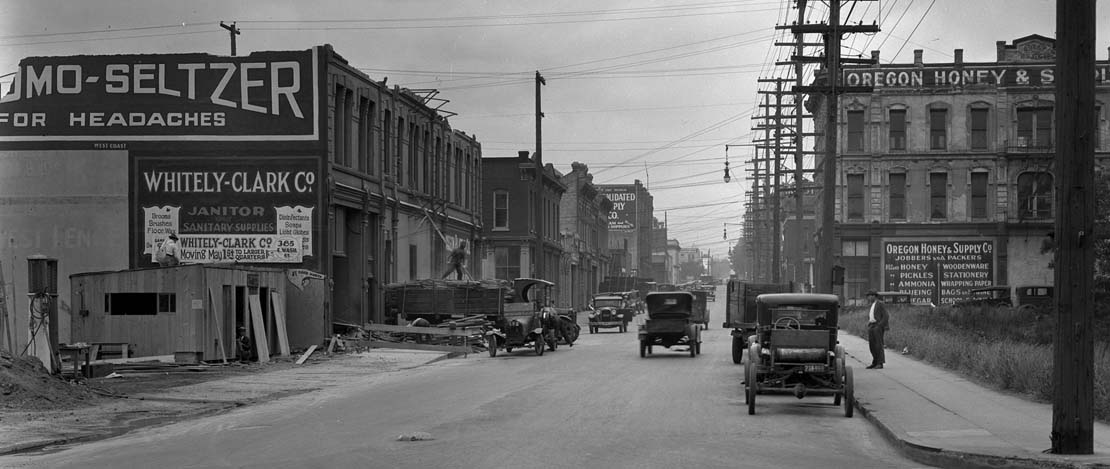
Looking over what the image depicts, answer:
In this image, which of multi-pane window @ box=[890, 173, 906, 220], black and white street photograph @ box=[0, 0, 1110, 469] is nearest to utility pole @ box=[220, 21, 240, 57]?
black and white street photograph @ box=[0, 0, 1110, 469]

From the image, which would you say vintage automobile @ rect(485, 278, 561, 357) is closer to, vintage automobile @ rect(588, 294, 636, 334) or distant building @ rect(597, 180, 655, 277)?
vintage automobile @ rect(588, 294, 636, 334)

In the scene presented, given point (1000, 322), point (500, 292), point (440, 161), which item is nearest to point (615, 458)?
point (500, 292)

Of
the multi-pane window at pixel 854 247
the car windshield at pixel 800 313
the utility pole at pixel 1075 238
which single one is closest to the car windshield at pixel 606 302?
the multi-pane window at pixel 854 247

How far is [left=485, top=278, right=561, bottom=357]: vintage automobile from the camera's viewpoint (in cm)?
3341

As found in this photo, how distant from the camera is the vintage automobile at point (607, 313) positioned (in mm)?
55031

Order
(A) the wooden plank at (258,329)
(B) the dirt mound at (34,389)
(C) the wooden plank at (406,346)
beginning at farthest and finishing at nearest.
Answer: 1. (C) the wooden plank at (406,346)
2. (A) the wooden plank at (258,329)
3. (B) the dirt mound at (34,389)

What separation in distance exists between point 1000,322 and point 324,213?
961 inches

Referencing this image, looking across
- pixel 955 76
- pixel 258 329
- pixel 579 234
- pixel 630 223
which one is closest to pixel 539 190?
pixel 258 329

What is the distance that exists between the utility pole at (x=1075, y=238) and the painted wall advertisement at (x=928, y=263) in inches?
2330

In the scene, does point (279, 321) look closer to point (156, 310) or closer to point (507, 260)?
point (156, 310)

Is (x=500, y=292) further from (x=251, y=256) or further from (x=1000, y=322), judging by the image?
(x=1000, y=322)

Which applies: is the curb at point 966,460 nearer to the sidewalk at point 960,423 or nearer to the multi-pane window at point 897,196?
the sidewalk at point 960,423

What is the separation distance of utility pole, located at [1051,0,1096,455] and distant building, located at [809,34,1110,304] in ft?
190

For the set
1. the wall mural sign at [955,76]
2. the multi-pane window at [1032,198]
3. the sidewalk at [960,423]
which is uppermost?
the wall mural sign at [955,76]
